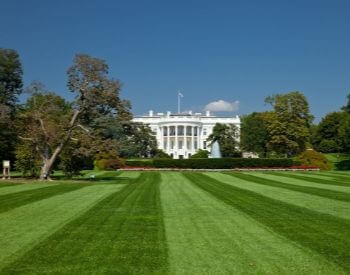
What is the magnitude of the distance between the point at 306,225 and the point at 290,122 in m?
67.7

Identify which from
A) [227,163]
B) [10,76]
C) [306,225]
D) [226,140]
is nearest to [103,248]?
[306,225]

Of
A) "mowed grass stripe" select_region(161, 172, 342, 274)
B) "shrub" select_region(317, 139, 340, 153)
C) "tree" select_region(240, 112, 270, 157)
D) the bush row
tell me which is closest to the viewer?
"mowed grass stripe" select_region(161, 172, 342, 274)

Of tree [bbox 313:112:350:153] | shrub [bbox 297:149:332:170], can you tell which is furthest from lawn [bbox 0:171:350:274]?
tree [bbox 313:112:350:153]

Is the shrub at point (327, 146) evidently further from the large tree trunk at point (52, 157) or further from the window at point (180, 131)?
the large tree trunk at point (52, 157)

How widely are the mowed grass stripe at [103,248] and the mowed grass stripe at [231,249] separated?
1.12 ft

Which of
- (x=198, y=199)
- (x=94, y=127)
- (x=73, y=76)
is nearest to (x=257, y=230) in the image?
(x=198, y=199)

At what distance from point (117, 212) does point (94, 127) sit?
73.5 feet

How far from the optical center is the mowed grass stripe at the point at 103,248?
7578mm

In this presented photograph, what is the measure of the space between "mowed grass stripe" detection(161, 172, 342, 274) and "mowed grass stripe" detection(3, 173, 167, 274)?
343mm

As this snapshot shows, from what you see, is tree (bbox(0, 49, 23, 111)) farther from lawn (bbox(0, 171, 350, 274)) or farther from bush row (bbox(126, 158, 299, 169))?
lawn (bbox(0, 171, 350, 274))

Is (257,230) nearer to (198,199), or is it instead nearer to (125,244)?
(125,244)

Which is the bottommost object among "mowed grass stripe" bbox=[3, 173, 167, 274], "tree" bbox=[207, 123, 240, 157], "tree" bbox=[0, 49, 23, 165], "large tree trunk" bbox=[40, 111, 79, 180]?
"mowed grass stripe" bbox=[3, 173, 167, 274]

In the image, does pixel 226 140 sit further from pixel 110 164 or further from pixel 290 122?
pixel 110 164

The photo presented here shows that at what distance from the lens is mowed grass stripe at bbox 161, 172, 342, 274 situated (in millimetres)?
7531
